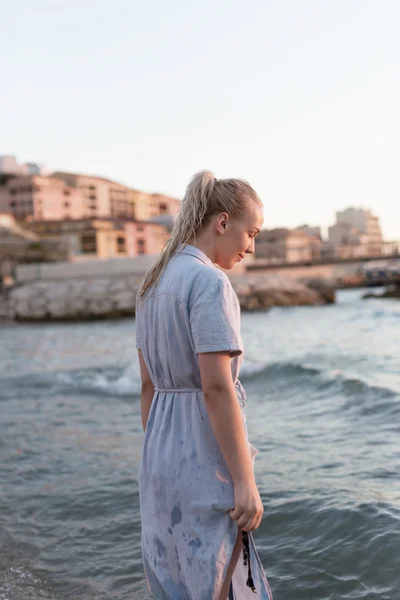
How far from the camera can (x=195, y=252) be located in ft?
6.31

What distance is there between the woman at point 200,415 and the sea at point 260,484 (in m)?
1.68

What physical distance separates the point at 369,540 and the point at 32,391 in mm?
7882

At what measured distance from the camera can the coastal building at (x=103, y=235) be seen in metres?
55.5

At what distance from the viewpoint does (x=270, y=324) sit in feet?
90.3

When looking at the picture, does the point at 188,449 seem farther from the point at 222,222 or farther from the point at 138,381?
the point at 138,381

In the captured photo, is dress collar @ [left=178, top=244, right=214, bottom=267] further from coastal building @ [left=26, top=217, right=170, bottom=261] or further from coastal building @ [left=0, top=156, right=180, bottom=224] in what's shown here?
coastal building @ [left=0, top=156, right=180, bottom=224]

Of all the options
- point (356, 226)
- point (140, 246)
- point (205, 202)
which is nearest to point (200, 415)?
point (205, 202)

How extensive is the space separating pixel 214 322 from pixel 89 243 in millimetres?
55794

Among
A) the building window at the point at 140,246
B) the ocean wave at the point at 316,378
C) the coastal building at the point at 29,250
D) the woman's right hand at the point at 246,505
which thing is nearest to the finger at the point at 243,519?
the woman's right hand at the point at 246,505

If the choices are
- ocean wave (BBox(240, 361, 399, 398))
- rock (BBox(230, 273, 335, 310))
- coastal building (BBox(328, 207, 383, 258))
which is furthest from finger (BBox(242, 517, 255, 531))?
coastal building (BBox(328, 207, 383, 258))

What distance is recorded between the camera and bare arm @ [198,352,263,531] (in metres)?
1.77

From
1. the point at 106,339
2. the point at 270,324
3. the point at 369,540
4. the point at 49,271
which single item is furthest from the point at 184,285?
the point at 49,271

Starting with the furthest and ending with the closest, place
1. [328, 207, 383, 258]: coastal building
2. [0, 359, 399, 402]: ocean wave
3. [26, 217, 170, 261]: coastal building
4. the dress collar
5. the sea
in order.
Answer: [328, 207, 383, 258]: coastal building
[26, 217, 170, 261]: coastal building
[0, 359, 399, 402]: ocean wave
the sea
the dress collar

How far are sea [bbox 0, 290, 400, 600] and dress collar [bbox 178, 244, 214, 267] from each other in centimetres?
218
